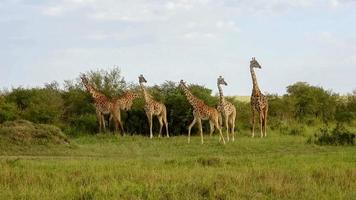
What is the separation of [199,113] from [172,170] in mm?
8933

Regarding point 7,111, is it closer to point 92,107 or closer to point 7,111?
point 7,111

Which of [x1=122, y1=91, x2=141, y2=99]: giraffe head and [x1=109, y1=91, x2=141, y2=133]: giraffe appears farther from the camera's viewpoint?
[x1=122, y1=91, x2=141, y2=99]: giraffe head

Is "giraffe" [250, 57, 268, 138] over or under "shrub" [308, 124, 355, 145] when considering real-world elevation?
over

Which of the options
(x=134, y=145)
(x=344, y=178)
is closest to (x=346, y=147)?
(x=134, y=145)

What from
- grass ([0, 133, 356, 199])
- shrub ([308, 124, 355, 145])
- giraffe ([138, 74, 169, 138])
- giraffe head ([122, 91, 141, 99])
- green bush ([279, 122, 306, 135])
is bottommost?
grass ([0, 133, 356, 199])

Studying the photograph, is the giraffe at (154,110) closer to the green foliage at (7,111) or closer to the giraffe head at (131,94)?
the giraffe head at (131,94)

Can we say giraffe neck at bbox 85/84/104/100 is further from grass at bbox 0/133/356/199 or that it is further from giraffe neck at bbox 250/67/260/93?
grass at bbox 0/133/356/199

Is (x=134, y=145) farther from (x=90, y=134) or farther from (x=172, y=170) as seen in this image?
(x=172, y=170)

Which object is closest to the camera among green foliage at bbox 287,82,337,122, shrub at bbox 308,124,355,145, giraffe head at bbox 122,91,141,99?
shrub at bbox 308,124,355,145

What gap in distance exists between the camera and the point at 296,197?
34.7ft

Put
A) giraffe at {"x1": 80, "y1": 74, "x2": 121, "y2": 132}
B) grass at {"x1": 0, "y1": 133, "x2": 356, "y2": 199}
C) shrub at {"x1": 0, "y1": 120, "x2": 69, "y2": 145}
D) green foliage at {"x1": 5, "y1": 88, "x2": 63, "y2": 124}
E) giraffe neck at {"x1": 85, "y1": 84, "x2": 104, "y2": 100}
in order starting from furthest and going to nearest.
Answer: green foliage at {"x1": 5, "y1": 88, "x2": 63, "y2": 124} < giraffe neck at {"x1": 85, "y1": 84, "x2": 104, "y2": 100} < giraffe at {"x1": 80, "y1": 74, "x2": 121, "y2": 132} < shrub at {"x1": 0, "y1": 120, "x2": 69, "y2": 145} < grass at {"x1": 0, "y1": 133, "x2": 356, "y2": 199}

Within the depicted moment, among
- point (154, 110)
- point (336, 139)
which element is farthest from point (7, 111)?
point (336, 139)

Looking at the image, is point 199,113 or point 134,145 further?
point 199,113

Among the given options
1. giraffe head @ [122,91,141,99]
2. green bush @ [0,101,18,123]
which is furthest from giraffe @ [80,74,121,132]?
green bush @ [0,101,18,123]
